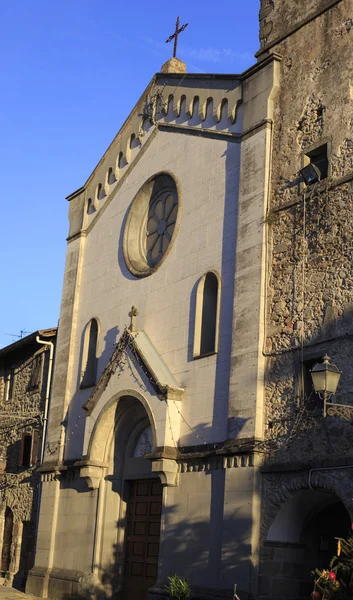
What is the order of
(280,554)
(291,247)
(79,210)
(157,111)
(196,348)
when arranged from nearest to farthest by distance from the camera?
(280,554)
(291,247)
(196,348)
(157,111)
(79,210)

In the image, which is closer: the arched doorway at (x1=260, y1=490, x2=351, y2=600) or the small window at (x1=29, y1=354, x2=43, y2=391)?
the arched doorway at (x1=260, y1=490, x2=351, y2=600)

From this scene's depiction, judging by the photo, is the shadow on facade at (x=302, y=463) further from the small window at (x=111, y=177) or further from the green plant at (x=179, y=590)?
the small window at (x=111, y=177)

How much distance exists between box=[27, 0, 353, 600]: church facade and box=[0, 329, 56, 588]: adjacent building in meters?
1.94

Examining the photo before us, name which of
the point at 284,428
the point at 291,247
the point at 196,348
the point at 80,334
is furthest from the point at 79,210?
the point at 284,428

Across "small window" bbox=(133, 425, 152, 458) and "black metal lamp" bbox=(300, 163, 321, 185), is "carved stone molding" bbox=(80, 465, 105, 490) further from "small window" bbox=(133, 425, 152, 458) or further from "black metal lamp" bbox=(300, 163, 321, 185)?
"black metal lamp" bbox=(300, 163, 321, 185)

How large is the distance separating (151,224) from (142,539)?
8138mm

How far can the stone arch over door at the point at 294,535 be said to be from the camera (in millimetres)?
14219

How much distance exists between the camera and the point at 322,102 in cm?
1591

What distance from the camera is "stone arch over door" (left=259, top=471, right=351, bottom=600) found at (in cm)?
1422

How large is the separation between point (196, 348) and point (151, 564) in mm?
5187

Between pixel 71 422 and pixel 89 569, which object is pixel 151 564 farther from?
pixel 71 422

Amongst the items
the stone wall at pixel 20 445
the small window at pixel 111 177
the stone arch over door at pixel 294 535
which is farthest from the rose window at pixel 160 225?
the stone arch over door at pixel 294 535

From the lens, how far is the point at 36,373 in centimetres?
2586

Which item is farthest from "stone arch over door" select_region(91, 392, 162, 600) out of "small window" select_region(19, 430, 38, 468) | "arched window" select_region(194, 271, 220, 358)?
"small window" select_region(19, 430, 38, 468)
